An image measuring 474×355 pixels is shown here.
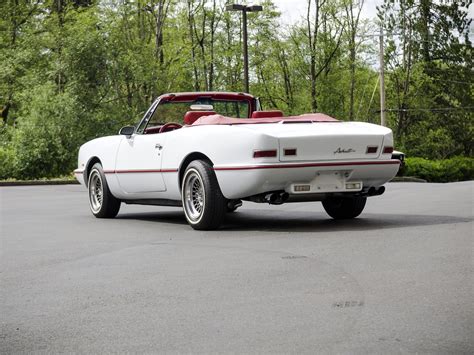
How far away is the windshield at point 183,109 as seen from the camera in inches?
478

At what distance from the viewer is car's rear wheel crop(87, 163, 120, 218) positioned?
505 inches

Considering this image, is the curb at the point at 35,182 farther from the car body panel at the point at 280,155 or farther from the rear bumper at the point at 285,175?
the rear bumper at the point at 285,175

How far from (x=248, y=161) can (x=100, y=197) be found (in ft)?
11.9

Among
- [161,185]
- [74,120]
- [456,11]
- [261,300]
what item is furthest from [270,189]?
[456,11]

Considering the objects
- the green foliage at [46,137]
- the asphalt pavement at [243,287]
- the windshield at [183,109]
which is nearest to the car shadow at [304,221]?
the asphalt pavement at [243,287]

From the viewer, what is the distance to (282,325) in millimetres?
5227

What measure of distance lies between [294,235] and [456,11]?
46499 mm

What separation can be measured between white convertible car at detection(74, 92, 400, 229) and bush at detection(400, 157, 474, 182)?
24642 millimetres

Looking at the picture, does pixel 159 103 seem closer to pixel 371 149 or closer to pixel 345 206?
pixel 345 206

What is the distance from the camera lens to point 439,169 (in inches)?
1497

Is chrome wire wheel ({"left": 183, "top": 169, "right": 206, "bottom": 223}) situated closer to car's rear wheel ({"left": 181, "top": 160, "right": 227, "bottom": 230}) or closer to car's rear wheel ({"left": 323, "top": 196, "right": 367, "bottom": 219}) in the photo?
car's rear wheel ({"left": 181, "top": 160, "right": 227, "bottom": 230})

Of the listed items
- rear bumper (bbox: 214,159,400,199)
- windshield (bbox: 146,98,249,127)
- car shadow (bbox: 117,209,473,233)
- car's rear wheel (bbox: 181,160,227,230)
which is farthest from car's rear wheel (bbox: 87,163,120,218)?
rear bumper (bbox: 214,159,400,199)

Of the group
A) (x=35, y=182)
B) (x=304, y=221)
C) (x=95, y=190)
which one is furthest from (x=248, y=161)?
(x=35, y=182)

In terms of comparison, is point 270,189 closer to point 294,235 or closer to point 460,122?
point 294,235
